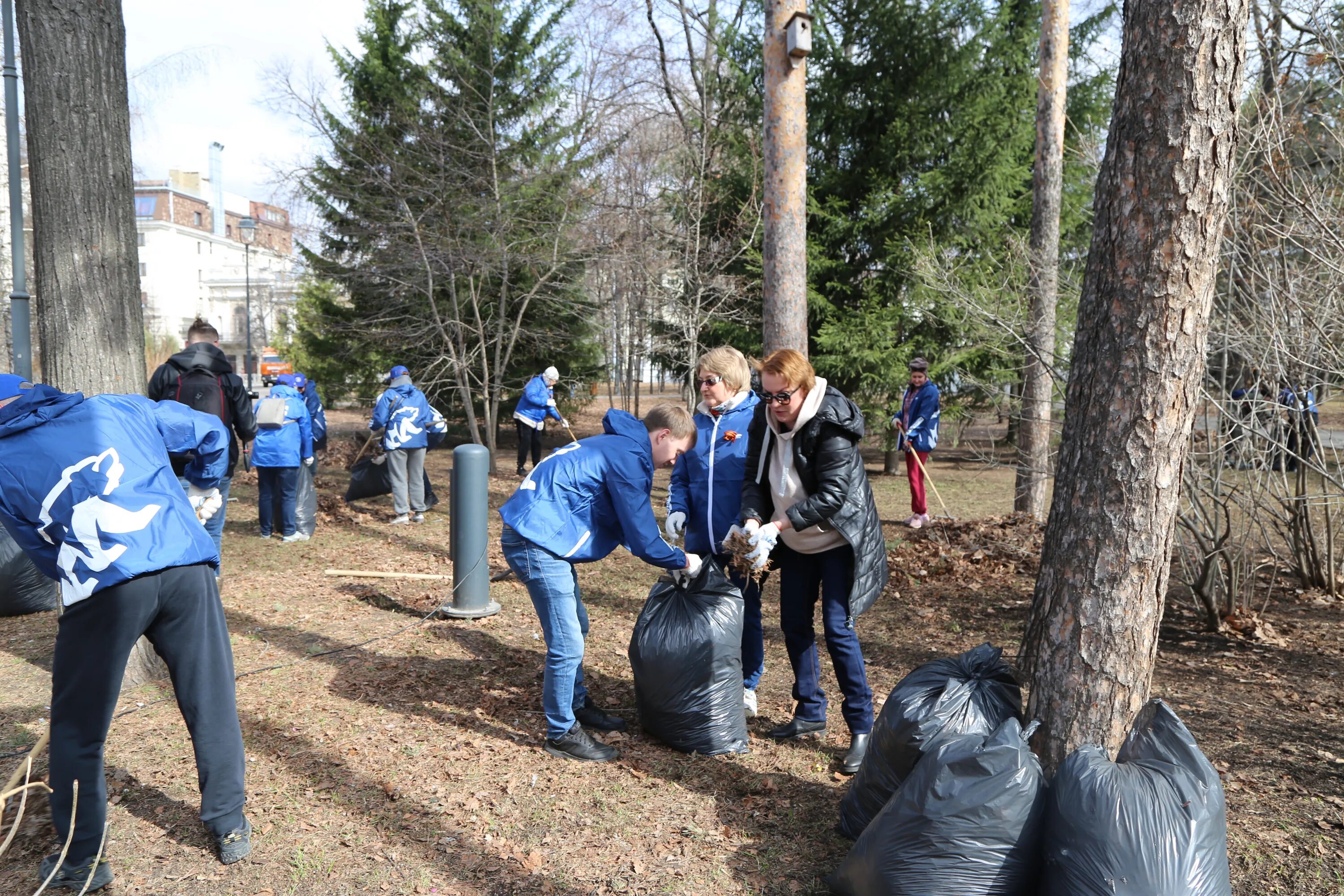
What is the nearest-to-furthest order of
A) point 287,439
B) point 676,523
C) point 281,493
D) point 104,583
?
1. point 104,583
2. point 676,523
3. point 287,439
4. point 281,493

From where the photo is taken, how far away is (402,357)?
15.6m

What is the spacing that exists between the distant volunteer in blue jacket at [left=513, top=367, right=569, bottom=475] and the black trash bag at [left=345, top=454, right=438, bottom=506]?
2766 millimetres

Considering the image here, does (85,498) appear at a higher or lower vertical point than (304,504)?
higher

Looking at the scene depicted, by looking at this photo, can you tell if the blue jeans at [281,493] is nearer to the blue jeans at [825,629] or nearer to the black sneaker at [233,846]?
the black sneaker at [233,846]

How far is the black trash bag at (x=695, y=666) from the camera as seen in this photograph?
3607mm

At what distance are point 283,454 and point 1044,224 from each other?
7626 millimetres

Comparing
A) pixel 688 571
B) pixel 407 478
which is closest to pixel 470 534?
pixel 688 571

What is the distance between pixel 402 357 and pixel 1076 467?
14189 millimetres

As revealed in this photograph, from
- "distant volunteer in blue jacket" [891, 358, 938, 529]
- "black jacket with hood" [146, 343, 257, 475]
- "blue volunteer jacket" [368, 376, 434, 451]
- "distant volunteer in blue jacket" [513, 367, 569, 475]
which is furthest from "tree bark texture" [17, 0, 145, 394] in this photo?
"distant volunteer in blue jacket" [513, 367, 569, 475]

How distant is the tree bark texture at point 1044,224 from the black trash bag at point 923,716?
5361 mm

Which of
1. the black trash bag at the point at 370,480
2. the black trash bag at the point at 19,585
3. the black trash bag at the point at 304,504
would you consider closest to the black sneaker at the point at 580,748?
the black trash bag at the point at 19,585

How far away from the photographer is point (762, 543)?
11.4 ft

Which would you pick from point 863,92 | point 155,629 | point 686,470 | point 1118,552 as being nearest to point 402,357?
point 863,92

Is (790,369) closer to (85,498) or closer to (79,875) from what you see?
(85,498)
